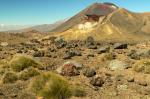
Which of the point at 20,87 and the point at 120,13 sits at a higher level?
the point at 120,13

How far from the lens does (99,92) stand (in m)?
15.0

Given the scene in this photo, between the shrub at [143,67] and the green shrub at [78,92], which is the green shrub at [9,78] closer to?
the green shrub at [78,92]

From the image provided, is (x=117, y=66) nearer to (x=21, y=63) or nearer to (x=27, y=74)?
(x=21, y=63)

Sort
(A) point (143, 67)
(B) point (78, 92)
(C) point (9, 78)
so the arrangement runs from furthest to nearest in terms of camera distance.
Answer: (A) point (143, 67)
(C) point (9, 78)
(B) point (78, 92)

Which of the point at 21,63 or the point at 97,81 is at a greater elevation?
the point at 21,63

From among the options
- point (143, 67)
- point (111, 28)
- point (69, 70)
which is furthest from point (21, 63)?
point (111, 28)

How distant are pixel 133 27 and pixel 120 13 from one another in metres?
4.90

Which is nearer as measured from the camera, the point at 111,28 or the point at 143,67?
the point at 143,67

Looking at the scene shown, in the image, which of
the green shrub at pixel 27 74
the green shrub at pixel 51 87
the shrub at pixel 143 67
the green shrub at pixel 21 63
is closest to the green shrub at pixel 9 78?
the green shrub at pixel 27 74

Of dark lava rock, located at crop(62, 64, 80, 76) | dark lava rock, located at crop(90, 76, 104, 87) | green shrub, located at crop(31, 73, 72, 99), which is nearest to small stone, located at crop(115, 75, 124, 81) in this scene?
dark lava rock, located at crop(90, 76, 104, 87)

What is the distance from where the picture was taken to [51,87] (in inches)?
541

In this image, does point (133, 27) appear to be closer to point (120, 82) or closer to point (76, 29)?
point (76, 29)

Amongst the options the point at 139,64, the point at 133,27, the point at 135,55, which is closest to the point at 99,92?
the point at 139,64

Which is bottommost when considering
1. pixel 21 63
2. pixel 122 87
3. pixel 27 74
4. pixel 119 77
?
pixel 122 87
